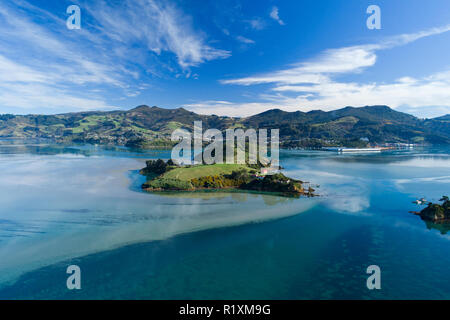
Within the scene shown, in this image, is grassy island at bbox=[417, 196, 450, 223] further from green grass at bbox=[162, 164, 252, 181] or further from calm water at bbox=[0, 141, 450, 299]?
green grass at bbox=[162, 164, 252, 181]

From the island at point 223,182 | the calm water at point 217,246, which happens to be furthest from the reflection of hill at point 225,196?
the island at point 223,182

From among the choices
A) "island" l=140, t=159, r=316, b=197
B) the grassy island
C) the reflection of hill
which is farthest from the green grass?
the grassy island

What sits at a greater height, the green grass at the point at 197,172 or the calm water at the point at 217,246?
the green grass at the point at 197,172

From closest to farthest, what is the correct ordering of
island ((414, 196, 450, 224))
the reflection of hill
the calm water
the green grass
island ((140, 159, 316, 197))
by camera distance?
the calm water → island ((414, 196, 450, 224)) → the reflection of hill → island ((140, 159, 316, 197)) → the green grass

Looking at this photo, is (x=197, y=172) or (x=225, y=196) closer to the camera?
(x=225, y=196)

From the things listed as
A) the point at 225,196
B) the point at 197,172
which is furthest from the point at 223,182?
the point at 225,196

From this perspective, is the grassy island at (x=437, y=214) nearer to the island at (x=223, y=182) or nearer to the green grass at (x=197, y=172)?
the island at (x=223, y=182)

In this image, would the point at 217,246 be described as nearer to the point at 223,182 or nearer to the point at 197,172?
the point at 223,182

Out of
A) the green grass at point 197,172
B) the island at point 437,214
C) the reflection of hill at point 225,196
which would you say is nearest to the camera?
the island at point 437,214
